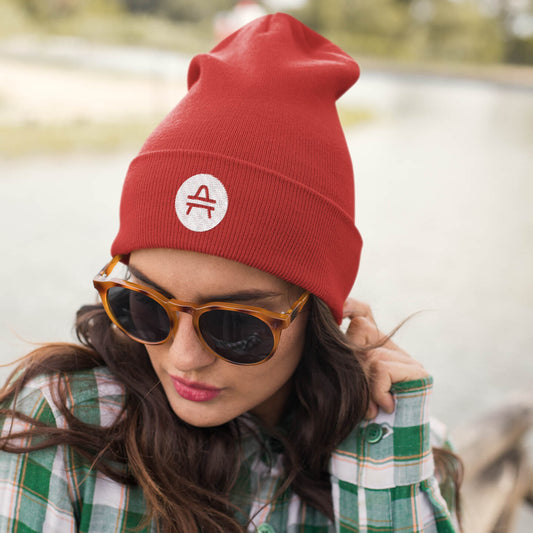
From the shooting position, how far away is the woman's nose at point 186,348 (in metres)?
1.16

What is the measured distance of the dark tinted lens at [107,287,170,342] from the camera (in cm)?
117

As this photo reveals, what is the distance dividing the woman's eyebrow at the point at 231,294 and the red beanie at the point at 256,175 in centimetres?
4

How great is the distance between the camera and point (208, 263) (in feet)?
3.75

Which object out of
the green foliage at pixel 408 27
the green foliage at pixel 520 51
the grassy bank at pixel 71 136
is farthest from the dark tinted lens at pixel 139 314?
the green foliage at pixel 408 27

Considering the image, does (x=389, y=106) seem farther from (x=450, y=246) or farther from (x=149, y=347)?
(x=149, y=347)

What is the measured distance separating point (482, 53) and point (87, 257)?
1875cm

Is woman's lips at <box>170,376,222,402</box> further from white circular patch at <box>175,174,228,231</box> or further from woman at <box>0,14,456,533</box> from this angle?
white circular patch at <box>175,174,228,231</box>

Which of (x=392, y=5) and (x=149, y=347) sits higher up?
(x=392, y=5)

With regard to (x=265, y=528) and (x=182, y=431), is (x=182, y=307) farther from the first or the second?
(x=265, y=528)

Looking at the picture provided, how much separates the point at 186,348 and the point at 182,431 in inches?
9.6

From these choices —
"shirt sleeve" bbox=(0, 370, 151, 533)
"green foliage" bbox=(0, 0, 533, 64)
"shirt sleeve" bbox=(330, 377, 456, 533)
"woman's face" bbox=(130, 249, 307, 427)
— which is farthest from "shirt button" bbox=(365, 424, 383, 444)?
"green foliage" bbox=(0, 0, 533, 64)

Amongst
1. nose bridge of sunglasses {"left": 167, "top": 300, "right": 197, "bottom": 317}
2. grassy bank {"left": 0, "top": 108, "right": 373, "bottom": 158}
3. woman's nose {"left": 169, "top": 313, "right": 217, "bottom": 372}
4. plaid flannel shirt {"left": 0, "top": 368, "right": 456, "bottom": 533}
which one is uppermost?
grassy bank {"left": 0, "top": 108, "right": 373, "bottom": 158}

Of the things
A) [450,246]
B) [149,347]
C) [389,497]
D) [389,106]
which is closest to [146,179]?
[149,347]

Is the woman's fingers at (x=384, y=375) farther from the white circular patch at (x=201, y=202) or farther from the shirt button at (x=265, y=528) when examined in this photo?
the white circular patch at (x=201, y=202)
